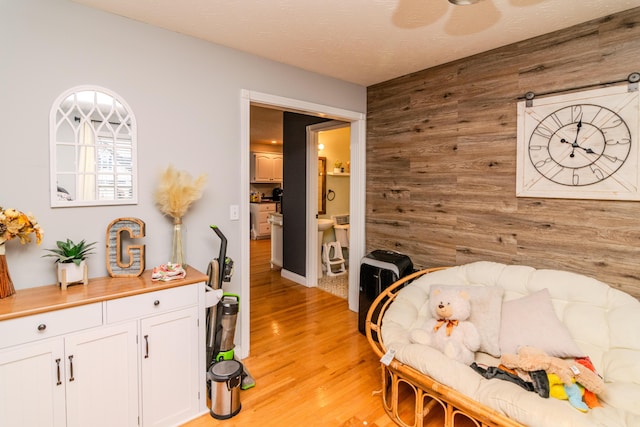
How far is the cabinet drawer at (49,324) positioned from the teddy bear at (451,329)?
1.88 metres

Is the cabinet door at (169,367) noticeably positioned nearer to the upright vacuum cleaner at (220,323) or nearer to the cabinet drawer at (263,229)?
the upright vacuum cleaner at (220,323)

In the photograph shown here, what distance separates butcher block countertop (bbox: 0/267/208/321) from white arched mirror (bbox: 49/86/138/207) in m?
0.51

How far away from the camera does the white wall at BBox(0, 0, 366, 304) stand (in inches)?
73.2

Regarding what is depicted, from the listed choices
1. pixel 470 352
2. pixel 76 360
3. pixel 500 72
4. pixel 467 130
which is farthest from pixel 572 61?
pixel 76 360

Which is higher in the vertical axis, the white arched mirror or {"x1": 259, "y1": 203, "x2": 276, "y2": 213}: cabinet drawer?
the white arched mirror

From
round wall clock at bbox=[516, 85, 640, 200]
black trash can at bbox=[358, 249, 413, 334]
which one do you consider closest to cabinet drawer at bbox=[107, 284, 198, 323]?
black trash can at bbox=[358, 249, 413, 334]

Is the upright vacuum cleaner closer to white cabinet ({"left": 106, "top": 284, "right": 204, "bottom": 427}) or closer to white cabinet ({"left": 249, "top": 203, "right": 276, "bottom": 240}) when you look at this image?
white cabinet ({"left": 106, "top": 284, "right": 204, "bottom": 427})

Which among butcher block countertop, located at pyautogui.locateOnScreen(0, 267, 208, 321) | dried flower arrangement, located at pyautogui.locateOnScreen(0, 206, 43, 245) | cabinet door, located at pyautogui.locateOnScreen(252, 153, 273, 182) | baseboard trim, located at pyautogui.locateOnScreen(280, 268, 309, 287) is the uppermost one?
cabinet door, located at pyautogui.locateOnScreen(252, 153, 273, 182)

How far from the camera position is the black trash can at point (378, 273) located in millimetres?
3031

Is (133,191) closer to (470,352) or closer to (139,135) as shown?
(139,135)

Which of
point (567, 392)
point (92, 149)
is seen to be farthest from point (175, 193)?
point (567, 392)

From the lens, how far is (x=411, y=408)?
218cm

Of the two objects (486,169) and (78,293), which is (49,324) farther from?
(486,169)

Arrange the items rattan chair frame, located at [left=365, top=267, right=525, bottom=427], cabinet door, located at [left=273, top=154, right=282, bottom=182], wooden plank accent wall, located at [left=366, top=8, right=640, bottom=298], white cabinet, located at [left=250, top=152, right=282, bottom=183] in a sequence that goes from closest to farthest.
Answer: rattan chair frame, located at [left=365, top=267, right=525, bottom=427] < wooden plank accent wall, located at [left=366, top=8, right=640, bottom=298] < white cabinet, located at [left=250, top=152, right=282, bottom=183] < cabinet door, located at [left=273, top=154, right=282, bottom=182]
